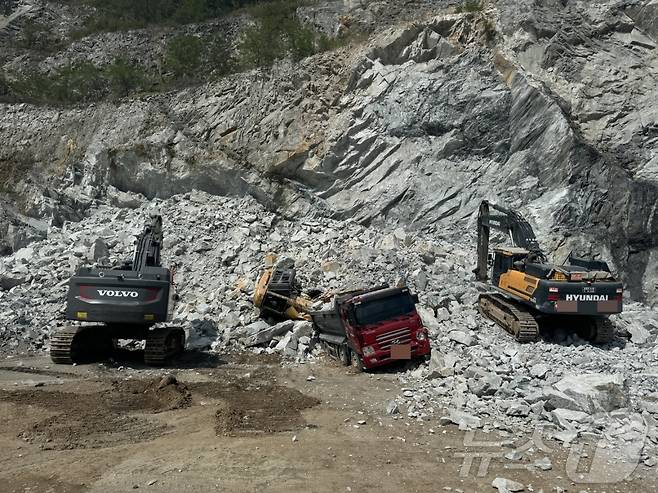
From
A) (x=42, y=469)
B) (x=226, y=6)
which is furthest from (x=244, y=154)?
(x=226, y=6)

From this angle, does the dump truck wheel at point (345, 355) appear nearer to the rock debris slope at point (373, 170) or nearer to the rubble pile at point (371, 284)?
the rubble pile at point (371, 284)

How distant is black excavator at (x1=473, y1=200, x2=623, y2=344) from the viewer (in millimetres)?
10883

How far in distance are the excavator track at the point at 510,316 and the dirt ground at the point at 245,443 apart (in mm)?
2946

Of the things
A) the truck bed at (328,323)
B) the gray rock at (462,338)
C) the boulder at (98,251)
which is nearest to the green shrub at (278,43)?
the boulder at (98,251)

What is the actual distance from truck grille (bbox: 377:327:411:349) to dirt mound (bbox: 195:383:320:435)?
1.81 metres

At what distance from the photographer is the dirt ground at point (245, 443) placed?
5766 mm

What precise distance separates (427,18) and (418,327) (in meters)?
15.2

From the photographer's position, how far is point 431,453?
256 inches

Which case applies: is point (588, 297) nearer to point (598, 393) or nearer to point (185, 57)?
point (598, 393)

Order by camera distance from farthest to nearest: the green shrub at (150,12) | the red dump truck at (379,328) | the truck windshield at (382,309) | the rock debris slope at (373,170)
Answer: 1. the green shrub at (150,12)
2. the rock debris slope at (373,170)
3. the truck windshield at (382,309)
4. the red dump truck at (379,328)

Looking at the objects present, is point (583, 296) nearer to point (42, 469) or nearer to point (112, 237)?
point (42, 469)

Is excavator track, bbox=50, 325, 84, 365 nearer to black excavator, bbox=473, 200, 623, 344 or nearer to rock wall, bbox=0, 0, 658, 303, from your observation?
black excavator, bbox=473, 200, 623, 344

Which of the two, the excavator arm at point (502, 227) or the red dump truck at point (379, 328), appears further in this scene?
the excavator arm at point (502, 227)

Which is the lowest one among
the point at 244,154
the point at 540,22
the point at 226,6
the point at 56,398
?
the point at 56,398
